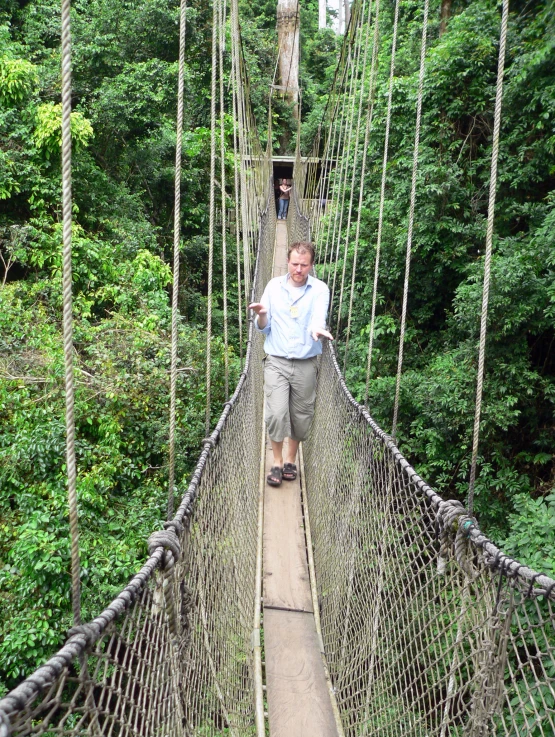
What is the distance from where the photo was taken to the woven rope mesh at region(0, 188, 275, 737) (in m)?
0.70

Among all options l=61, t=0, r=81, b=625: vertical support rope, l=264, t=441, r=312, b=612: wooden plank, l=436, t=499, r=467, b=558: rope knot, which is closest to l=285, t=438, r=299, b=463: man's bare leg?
l=264, t=441, r=312, b=612: wooden plank

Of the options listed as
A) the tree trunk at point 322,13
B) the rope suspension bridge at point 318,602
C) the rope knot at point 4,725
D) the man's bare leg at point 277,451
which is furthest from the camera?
the tree trunk at point 322,13

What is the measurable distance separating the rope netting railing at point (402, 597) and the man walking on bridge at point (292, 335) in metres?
0.12

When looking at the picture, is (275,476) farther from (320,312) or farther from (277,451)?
(320,312)

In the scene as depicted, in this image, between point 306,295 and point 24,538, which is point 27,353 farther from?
point 306,295

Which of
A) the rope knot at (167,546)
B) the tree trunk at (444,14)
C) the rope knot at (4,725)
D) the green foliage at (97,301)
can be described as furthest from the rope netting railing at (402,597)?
the tree trunk at (444,14)

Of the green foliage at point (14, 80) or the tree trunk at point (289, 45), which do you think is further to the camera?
the tree trunk at point (289, 45)

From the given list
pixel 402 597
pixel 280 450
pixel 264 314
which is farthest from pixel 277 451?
pixel 402 597

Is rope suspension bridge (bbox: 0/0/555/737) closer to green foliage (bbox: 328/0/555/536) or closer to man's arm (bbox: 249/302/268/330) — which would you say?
man's arm (bbox: 249/302/268/330)

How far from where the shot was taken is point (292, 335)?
235cm

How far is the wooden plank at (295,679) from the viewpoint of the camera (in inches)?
64.7

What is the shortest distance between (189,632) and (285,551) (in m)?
1.16

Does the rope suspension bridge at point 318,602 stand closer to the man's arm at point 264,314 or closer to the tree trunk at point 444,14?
the man's arm at point 264,314

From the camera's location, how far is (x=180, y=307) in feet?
19.0
